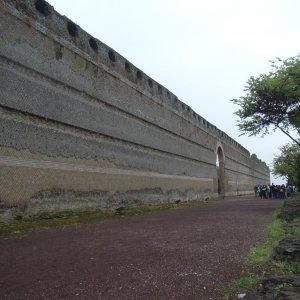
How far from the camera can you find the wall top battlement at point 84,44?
38.5ft

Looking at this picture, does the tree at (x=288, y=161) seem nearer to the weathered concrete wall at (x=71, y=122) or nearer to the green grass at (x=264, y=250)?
the weathered concrete wall at (x=71, y=122)

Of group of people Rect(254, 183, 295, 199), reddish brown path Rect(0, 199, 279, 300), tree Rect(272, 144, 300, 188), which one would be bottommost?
reddish brown path Rect(0, 199, 279, 300)

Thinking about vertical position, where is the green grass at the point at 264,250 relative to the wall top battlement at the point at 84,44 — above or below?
below

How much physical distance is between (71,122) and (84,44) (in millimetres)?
3087

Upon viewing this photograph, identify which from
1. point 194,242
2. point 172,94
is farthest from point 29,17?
point 172,94

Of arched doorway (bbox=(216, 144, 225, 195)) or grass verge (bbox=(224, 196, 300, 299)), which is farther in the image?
arched doorway (bbox=(216, 144, 225, 195))

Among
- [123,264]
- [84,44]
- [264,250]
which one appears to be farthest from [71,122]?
[264,250]

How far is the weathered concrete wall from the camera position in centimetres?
1080

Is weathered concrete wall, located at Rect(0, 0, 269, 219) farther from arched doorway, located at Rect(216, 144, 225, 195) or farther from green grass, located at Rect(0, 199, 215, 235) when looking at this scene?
arched doorway, located at Rect(216, 144, 225, 195)

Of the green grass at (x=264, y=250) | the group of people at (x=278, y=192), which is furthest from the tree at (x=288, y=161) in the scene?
the green grass at (x=264, y=250)

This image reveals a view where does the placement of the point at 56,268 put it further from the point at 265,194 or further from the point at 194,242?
the point at 265,194

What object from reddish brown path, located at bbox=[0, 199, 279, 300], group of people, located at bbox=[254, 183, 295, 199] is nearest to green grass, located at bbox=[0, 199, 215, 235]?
reddish brown path, located at bbox=[0, 199, 279, 300]

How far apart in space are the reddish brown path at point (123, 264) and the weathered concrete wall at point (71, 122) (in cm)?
264

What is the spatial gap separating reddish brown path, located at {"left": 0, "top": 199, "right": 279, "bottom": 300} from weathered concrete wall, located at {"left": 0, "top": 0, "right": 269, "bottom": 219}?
2637 mm
